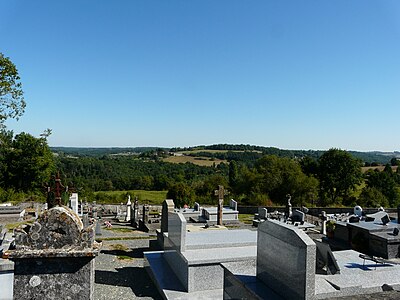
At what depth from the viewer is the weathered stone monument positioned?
3.80m

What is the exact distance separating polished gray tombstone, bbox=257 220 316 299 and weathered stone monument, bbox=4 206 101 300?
2966mm

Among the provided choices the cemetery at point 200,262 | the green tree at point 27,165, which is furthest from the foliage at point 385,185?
the green tree at point 27,165

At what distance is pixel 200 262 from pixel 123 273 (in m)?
3.56

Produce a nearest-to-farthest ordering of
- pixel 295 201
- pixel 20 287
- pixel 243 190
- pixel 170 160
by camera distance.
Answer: pixel 20 287, pixel 295 201, pixel 243 190, pixel 170 160

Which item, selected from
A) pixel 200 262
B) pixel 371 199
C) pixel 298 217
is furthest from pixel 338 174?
pixel 200 262

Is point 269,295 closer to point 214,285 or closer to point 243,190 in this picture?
point 214,285

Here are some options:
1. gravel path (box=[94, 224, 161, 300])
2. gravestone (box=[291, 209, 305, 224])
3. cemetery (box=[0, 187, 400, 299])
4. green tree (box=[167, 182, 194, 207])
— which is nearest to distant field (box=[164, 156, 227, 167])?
green tree (box=[167, 182, 194, 207])

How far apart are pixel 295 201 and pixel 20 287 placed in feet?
123

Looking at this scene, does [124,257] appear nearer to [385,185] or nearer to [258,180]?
[258,180]

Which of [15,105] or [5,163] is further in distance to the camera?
[5,163]

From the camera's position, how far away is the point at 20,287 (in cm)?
379

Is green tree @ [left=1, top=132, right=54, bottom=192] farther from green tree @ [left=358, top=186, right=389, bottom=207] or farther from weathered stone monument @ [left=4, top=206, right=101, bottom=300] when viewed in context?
weathered stone monument @ [left=4, top=206, right=101, bottom=300]

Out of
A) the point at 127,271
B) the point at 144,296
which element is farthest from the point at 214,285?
the point at 127,271

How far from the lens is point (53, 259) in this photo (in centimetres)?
383
